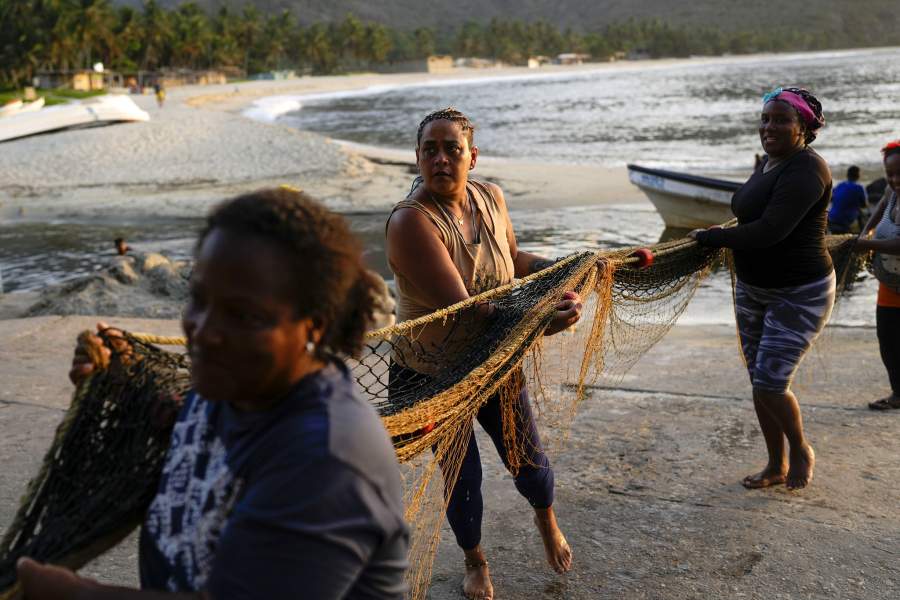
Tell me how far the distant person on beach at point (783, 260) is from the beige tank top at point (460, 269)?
1.28 meters

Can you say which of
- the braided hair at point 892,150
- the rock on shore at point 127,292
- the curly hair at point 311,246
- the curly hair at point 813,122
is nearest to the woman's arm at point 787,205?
the curly hair at point 813,122

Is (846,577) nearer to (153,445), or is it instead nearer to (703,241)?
(703,241)

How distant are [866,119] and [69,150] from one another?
36119 mm

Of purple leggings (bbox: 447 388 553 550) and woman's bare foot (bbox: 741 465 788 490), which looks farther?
woman's bare foot (bbox: 741 465 788 490)

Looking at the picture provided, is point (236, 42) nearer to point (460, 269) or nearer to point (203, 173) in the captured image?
point (203, 173)

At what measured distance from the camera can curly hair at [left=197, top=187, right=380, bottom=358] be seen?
1.39m

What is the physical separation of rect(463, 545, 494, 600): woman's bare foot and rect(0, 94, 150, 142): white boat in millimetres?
29014

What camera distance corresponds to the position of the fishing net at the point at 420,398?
1695 millimetres

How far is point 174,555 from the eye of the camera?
1467mm

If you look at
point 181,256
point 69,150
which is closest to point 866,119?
point 69,150

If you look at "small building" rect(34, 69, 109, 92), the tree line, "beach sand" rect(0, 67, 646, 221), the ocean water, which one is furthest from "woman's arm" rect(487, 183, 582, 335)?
"small building" rect(34, 69, 109, 92)

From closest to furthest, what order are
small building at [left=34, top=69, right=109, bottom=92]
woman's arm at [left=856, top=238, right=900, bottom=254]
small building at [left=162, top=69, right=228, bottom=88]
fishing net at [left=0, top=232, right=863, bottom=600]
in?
fishing net at [left=0, top=232, right=863, bottom=600] → woman's arm at [left=856, top=238, right=900, bottom=254] → small building at [left=34, top=69, right=109, bottom=92] → small building at [left=162, top=69, right=228, bottom=88]

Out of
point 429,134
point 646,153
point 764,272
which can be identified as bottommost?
point 646,153

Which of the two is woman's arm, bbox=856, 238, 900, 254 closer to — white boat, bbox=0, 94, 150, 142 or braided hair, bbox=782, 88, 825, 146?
braided hair, bbox=782, 88, 825, 146
